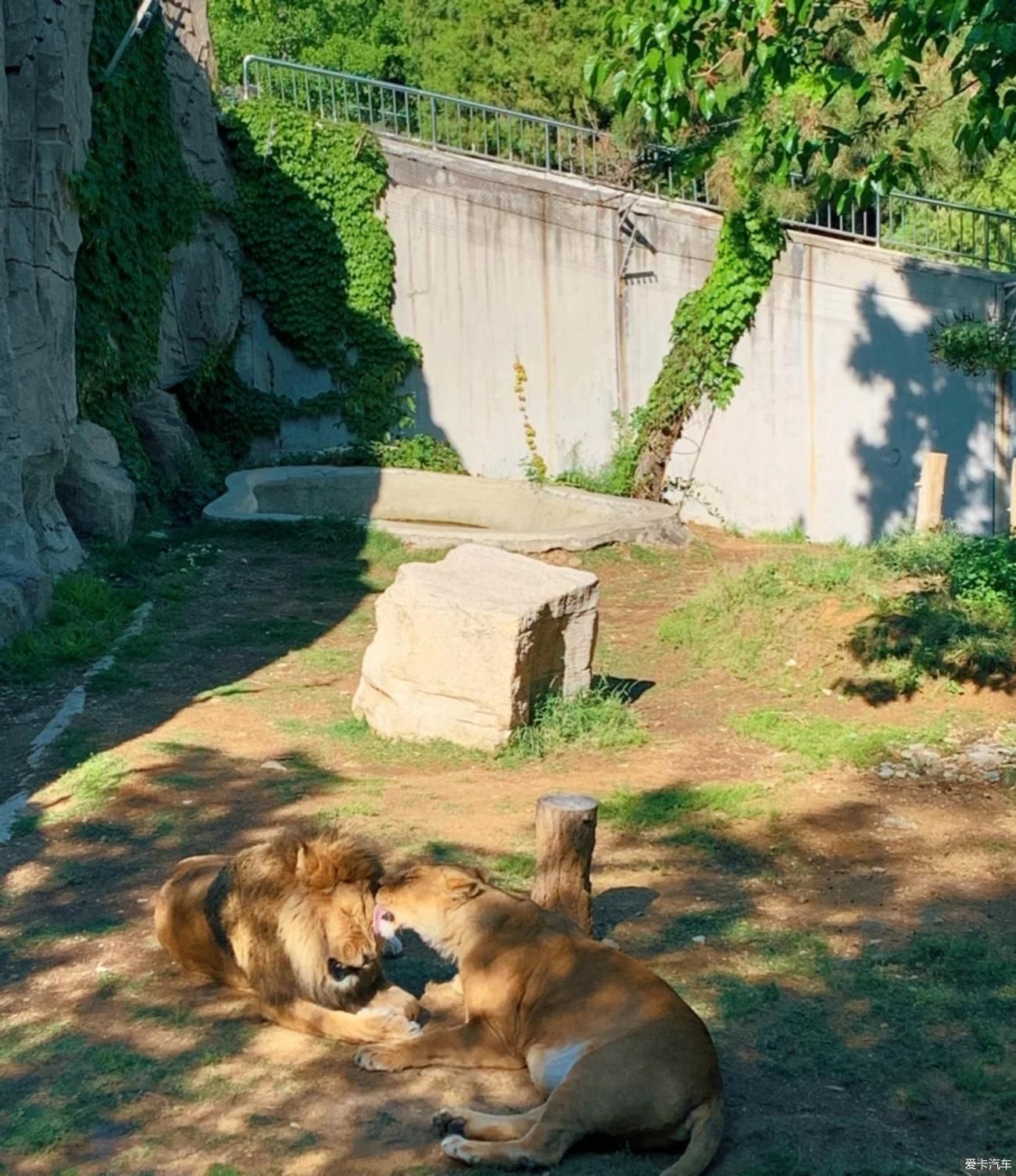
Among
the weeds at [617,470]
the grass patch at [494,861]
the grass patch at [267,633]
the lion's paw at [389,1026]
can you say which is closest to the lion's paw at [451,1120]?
the lion's paw at [389,1026]

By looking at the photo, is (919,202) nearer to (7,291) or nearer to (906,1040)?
(7,291)

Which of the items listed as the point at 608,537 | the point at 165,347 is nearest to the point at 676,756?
the point at 608,537

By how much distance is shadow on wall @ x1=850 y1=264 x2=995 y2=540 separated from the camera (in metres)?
16.6

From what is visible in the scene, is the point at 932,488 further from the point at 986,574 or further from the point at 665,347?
the point at 665,347

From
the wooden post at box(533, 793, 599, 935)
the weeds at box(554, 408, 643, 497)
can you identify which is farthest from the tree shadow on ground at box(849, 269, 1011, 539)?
the wooden post at box(533, 793, 599, 935)

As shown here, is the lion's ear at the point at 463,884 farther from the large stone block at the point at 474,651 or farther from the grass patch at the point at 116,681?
the grass patch at the point at 116,681

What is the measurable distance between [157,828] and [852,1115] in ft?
12.6

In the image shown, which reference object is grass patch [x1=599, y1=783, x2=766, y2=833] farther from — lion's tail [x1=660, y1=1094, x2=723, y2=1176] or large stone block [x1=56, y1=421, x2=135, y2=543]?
large stone block [x1=56, y1=421, x2=135, y2=543]

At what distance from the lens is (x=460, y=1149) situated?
4.14 meters

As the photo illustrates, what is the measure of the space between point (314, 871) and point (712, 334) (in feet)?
44.4

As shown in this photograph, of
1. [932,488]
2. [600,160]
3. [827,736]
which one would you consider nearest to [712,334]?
[932,488]

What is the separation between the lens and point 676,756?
8461mm

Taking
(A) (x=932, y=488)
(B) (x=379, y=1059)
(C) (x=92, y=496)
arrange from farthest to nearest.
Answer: (A) (x=932, y=488)
(C) (x=92, y=496)
(B) (x=379, y=1059)

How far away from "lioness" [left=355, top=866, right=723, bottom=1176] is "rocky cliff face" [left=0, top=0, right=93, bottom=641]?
7211 millimetres
